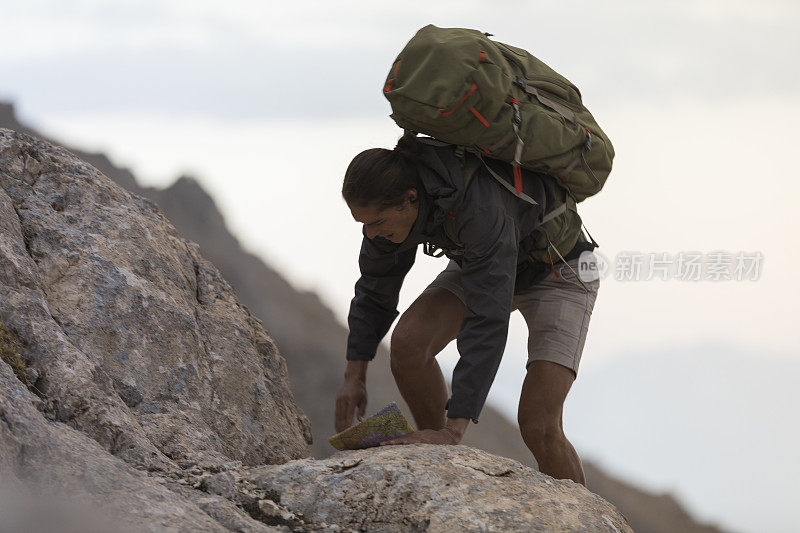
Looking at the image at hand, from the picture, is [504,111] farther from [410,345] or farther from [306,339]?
[306,339]

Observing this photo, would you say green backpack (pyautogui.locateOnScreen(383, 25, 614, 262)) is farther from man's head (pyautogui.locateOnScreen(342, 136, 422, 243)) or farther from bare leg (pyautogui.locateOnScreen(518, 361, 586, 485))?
bare leg (pyautogui.locateOnScreen(518, 361, 586, 485))

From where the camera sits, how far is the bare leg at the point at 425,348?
4578mm

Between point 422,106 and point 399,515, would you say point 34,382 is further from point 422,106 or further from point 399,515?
point 422,106

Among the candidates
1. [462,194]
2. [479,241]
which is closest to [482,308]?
[479,241]

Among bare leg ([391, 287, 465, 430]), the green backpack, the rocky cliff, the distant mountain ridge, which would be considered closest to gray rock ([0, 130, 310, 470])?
the rocky cliff

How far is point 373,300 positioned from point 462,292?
52 centimetres

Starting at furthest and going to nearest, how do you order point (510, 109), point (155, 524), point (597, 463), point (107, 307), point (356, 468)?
point (597, 463), point (510, 109), point (107, 307), point (356, 468), point (155, 524)

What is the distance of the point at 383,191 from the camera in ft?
12.9

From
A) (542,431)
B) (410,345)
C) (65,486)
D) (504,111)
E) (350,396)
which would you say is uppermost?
(504,111)

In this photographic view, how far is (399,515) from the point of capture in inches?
119

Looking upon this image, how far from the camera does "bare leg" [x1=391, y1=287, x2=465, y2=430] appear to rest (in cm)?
458

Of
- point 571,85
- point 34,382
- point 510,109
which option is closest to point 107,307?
point 34,382

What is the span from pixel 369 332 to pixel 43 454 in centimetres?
232

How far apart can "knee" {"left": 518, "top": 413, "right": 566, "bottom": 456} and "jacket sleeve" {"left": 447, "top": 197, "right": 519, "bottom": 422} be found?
1.63 feet
